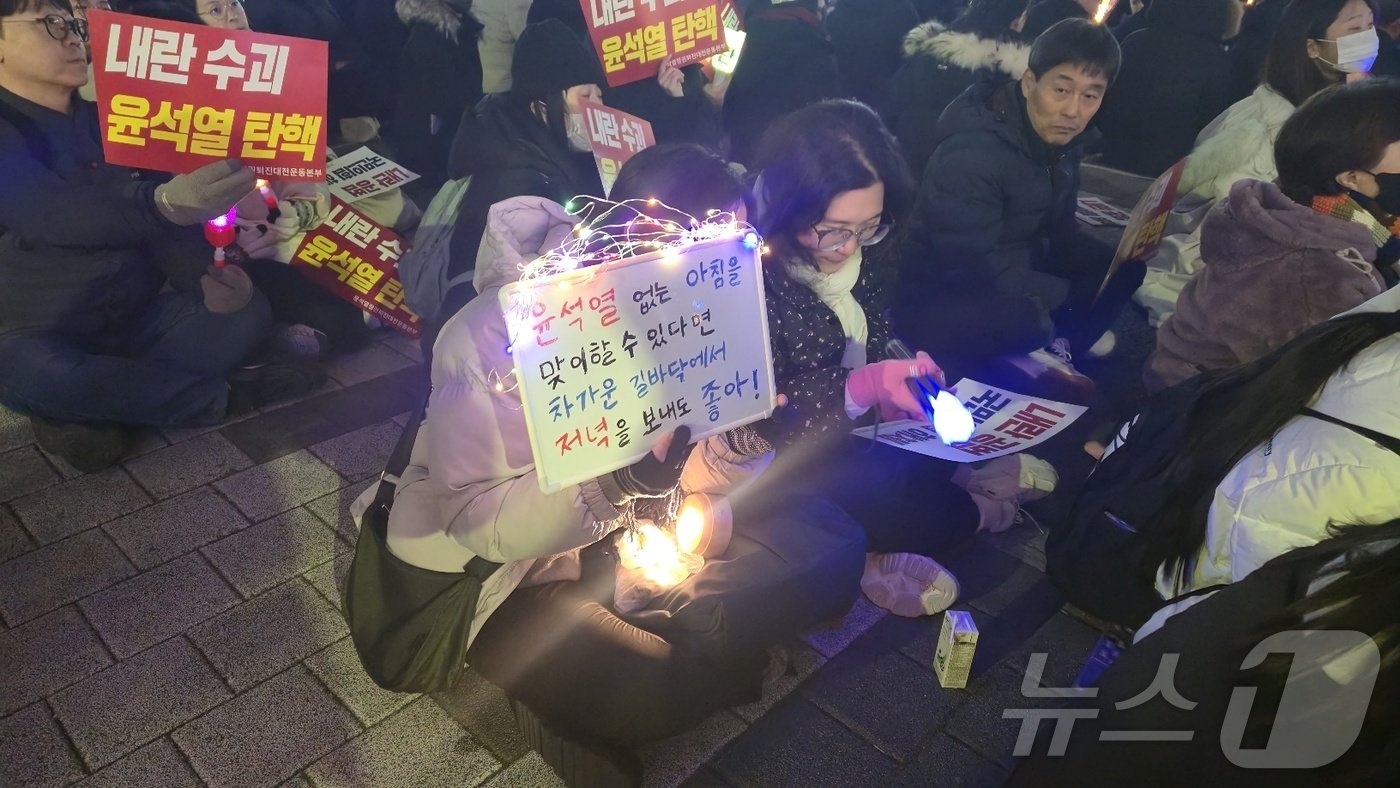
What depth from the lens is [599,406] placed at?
199cm

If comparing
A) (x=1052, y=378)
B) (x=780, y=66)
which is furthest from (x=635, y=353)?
(x=780, y=66)

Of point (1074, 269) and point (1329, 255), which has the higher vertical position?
point (1329, 255)

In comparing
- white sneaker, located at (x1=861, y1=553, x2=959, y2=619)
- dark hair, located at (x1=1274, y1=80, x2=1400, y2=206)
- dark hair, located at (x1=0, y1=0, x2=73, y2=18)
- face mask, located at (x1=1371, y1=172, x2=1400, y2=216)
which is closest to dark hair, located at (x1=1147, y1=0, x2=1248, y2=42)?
dark hair, located at (x1=1274, y1=80, x2=1400, y2=206)

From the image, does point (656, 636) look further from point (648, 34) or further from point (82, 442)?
point (648, 34)

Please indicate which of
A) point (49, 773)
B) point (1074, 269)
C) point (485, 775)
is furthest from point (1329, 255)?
point (49, 773)

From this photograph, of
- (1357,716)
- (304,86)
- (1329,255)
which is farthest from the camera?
(304,86)

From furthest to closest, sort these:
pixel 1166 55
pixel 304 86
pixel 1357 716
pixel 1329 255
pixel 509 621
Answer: pixel 1166 55 → pixel 304 86 → pixel 1329 255 → pixel 509 621 → pixel 1357 716

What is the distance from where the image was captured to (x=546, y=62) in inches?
176

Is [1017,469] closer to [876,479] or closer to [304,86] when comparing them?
[876,479]

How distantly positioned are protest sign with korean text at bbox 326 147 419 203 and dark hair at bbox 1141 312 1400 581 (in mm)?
4439

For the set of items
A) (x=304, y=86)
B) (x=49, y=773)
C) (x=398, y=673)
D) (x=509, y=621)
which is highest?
(x=304, y=86)

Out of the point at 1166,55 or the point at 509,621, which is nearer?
the point at 509,621

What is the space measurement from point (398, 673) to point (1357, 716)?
2.62 meters

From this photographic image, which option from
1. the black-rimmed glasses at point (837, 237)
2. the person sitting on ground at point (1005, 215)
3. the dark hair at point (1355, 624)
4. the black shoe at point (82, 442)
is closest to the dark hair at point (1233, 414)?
the dark hair at point (1355, 624)
